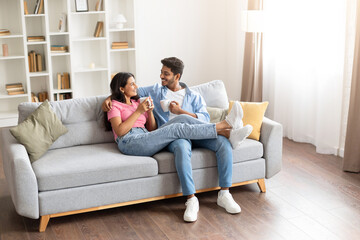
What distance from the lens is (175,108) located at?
3893 millimetres

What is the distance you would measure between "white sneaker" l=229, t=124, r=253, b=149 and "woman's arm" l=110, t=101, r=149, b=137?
0.67 meters

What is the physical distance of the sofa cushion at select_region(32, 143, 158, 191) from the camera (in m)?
3.27

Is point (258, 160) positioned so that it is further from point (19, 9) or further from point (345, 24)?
point (19, 9)

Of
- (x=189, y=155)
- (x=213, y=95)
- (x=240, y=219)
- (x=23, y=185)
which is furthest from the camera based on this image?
(x=213, y=95)

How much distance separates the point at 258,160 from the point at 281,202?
0.36 m

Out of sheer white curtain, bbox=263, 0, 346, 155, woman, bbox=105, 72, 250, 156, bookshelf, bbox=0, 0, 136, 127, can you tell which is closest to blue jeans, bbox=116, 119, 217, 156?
woman, bbox=105, 72, 250, 156

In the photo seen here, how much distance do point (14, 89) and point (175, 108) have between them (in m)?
2.83

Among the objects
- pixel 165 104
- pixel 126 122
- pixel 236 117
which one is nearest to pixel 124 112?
pixel 126 122

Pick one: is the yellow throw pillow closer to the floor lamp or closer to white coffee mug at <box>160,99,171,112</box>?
white coffee mug at <box>160,99,171,112</box>

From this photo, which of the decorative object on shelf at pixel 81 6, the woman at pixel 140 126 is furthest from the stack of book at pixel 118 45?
the woman at pixel 140 126

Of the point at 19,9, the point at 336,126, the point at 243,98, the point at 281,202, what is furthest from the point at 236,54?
the point at 281,202

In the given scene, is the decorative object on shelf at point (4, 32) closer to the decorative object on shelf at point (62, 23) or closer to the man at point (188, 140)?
the decorative object on shelf at point (62, 23)

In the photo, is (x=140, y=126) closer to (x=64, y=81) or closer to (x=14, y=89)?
(x=64, y=81)

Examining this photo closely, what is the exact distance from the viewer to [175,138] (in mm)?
3594
